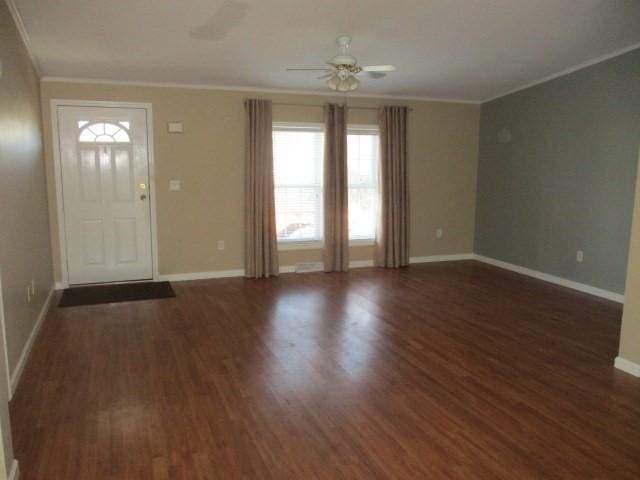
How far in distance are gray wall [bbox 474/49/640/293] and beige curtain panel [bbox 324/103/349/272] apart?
222 centimetres

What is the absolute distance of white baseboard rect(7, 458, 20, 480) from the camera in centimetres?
183

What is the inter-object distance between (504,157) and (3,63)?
5.69 metres

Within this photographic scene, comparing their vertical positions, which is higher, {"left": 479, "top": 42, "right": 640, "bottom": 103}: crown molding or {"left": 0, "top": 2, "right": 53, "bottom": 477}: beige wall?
{"left": 479, "top": 42, "right": 640, "bottom": 103}: crown molding

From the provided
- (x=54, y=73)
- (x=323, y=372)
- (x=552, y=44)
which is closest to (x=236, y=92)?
(x=54, y=73)

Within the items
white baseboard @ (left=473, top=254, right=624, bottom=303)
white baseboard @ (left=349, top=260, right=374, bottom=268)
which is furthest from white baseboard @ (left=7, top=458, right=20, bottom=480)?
white baseboard @ (left=473, top=254, right=624, bottom=303)

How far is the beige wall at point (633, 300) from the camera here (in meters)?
2.94

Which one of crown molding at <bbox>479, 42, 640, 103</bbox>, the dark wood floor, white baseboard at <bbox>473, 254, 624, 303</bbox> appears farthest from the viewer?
white baseboard at <bbox>473, 254, 624, 303</bbox>

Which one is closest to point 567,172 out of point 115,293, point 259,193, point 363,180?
point 363,180

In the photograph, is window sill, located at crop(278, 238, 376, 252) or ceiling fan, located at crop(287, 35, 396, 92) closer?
ceiling fan, located at crop(287, 35, 396, 92)

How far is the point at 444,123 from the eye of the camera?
6633mm

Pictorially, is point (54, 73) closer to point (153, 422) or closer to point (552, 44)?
point (153, 422)

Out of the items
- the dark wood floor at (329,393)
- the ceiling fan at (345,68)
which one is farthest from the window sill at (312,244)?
the ceiling fan at (345,68)

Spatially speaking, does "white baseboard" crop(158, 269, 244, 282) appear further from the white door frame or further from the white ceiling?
the white ceiling

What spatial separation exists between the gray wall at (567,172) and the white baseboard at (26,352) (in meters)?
5.28
